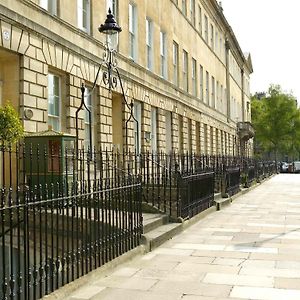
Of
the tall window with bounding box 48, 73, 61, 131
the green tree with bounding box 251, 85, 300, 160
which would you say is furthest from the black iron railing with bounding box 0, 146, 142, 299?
the green tree with bounding box 251, 85, 300, 160

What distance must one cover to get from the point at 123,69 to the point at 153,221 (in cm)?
905

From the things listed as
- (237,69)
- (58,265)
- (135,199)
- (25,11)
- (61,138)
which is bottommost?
(58,265)

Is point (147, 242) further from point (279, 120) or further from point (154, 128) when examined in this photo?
point (279, 120)

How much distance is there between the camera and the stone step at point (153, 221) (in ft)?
29.0

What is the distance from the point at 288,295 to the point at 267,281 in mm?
616

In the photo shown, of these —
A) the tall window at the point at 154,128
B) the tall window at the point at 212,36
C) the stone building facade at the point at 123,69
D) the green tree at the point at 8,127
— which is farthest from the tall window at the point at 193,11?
the green tree at the point at 8,127

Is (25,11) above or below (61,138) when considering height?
above

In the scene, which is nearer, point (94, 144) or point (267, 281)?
point (267, 281)

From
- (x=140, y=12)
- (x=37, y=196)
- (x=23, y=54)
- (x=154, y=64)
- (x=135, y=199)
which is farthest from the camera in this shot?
(x=154, y=64)

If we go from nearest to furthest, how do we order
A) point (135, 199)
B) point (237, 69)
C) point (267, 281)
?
point (267, 281), point (135, 199), point (237, 69)

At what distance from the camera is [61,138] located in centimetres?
995

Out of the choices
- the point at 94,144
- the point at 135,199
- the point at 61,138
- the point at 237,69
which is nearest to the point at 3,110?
the point at 61,138

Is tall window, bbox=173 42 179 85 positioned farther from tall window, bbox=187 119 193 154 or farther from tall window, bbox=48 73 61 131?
tall window, bbox=48 73 61 131

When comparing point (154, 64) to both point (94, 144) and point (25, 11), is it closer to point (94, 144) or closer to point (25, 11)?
point (94, 144)
